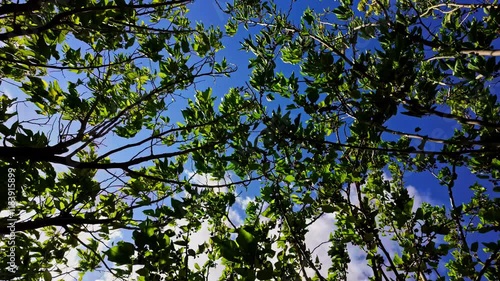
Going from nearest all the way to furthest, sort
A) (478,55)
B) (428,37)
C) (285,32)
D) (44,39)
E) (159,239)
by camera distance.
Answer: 1. (159,239)
2. (478,55)
3. (44,39)
4. (428,37)
5. (285,32)

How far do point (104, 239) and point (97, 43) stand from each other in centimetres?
217

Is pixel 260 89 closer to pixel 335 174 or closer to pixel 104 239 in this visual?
pixel 335 174

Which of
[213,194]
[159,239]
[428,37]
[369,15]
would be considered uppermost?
[369,15]

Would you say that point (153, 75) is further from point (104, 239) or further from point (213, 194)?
point (104, 239)

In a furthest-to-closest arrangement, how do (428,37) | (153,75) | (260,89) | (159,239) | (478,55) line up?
(153,75) → (260,89) → (428,37) → (478,55) → (159,239)

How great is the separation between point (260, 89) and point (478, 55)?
2.05 m

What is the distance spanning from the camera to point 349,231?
10.0 feet

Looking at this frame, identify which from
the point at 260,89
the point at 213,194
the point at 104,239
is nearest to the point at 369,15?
the point at 260,89

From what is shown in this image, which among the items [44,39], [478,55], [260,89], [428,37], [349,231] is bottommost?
[349,231]

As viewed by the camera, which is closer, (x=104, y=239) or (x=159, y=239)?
(x=159, y=239)

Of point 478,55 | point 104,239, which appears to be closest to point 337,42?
point 478,55

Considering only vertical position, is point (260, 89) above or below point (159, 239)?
above

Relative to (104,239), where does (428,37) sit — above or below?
above

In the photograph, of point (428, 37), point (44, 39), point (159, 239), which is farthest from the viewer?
point (428, 37)
